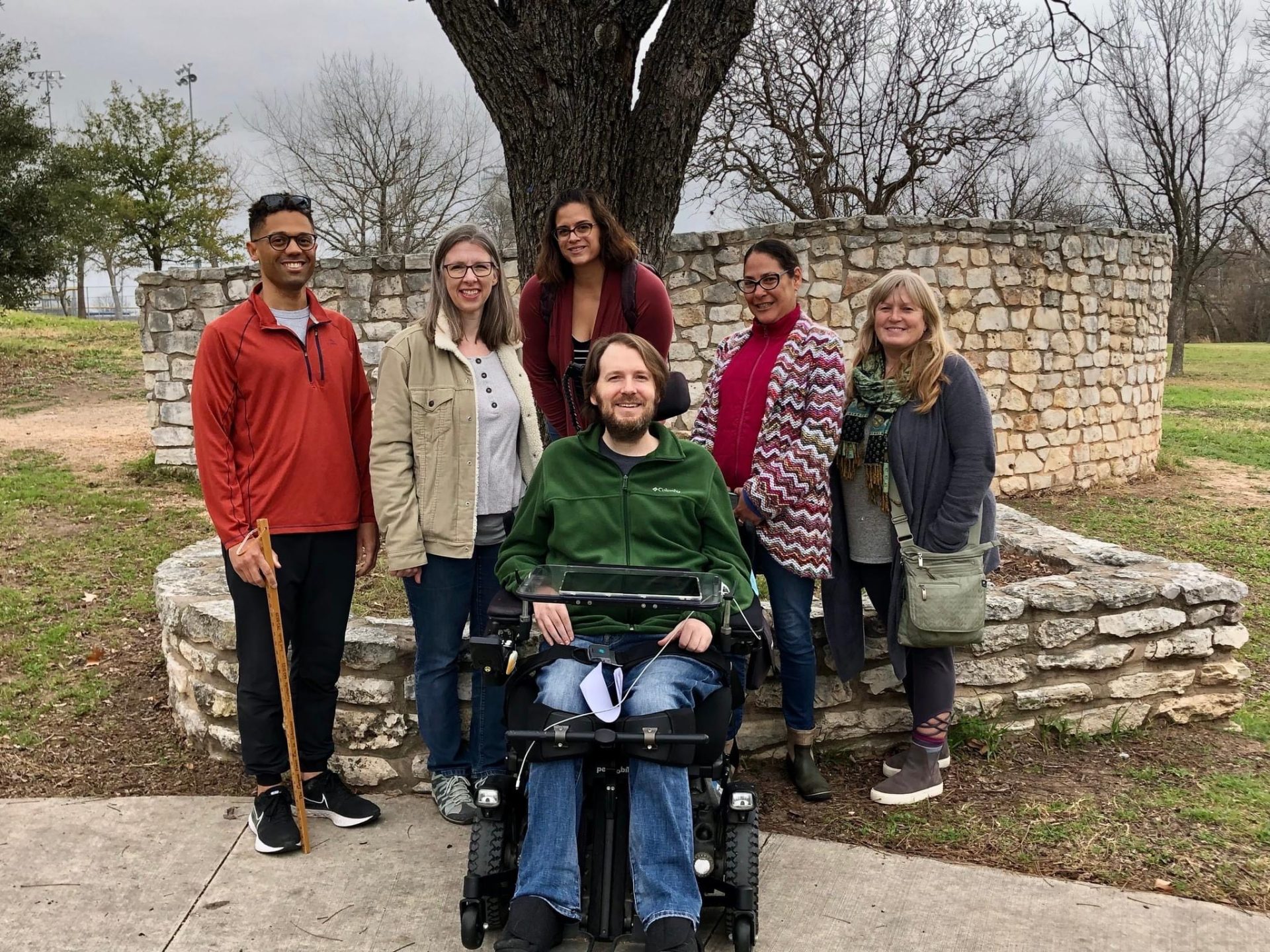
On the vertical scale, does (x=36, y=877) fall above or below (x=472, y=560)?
below

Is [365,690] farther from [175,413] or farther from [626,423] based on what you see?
[175,413]

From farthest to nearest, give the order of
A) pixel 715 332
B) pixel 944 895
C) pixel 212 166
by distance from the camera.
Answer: pixel 212 166 < pixel 715 332 < pixel 944 895

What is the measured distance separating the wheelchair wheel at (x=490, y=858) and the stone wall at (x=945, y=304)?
6113mm

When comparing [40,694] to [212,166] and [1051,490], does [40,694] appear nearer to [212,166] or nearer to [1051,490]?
[1051,490]

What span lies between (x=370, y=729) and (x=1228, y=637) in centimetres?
333

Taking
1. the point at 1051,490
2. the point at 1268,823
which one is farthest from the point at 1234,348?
the point at 1268,823

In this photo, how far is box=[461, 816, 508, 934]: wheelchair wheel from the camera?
8.18ft

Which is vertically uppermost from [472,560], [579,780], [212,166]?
[212,166]

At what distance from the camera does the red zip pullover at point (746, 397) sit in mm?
3264

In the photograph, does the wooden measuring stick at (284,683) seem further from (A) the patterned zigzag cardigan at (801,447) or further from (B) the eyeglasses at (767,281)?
(B) the eyeglasses at (767,281)

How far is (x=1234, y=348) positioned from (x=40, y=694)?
126ft

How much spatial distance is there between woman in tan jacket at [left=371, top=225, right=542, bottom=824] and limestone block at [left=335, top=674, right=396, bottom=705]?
26 cm

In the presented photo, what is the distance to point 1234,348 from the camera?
34438 mm

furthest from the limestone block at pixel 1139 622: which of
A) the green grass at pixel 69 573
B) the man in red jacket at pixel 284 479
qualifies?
the green grass at pixel 69 573
